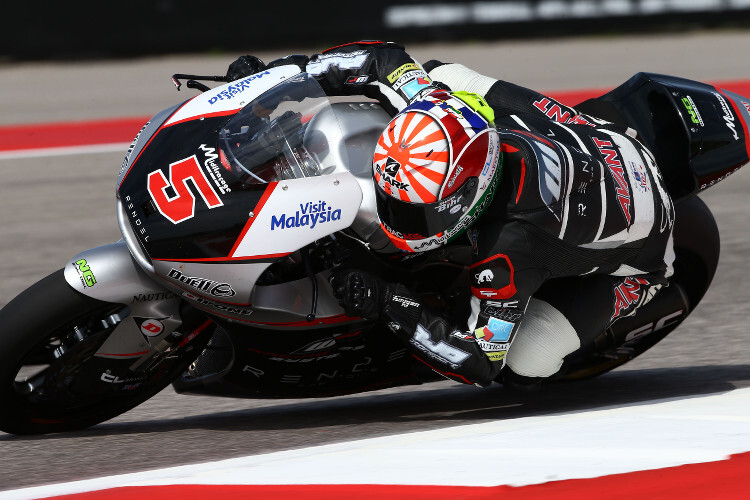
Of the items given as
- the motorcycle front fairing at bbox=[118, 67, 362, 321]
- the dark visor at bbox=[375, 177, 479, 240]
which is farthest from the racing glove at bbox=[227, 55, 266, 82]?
the dark visor at bbox=[375, 177, 479, 240]

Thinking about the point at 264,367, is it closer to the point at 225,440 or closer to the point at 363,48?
the point at 225,440

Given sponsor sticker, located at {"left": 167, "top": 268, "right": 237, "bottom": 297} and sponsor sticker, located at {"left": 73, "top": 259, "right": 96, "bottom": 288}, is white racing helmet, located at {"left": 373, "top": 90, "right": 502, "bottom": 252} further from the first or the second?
sponsor sticker, located at {"left": 73, "top": 259, "right": 96, "bottom": 288}

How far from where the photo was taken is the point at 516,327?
11.8 ft

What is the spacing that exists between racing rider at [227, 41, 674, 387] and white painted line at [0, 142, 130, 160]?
6006 mm

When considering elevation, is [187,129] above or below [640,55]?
above

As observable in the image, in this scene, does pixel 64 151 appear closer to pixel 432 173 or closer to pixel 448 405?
pixel 448 405

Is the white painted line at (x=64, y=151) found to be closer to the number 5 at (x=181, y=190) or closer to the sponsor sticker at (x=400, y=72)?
the sponsor sticker at (x=400, y=72)

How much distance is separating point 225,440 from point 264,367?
278 millimetres


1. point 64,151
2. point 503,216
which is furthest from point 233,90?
point 64,151

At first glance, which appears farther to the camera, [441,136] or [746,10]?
[746,10]

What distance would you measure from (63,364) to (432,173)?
4.50 feet

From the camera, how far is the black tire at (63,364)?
3457 mm

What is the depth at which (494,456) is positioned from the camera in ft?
10.0

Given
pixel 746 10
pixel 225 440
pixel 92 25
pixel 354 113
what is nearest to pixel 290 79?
pixel 354 113
